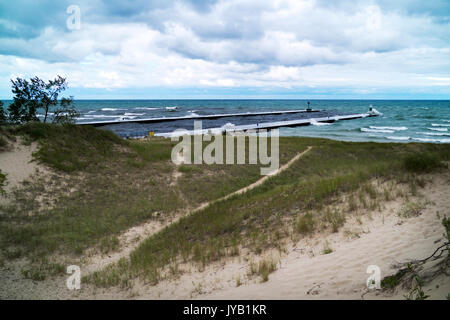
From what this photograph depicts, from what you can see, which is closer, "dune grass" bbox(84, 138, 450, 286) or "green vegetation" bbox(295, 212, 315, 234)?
"dune grass" bbox(84, 138, 450, 286)

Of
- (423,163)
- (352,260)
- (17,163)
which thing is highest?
(423,163)

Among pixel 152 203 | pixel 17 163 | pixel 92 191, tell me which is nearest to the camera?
pixel 152 203

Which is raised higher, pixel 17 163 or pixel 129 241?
pixel 17 163

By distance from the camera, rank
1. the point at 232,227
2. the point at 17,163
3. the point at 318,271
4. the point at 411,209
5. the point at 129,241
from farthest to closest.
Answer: the point at 17,163 → the point at 129,241 → the point at 232,227 → the point at 411,209 → the point at 318,271

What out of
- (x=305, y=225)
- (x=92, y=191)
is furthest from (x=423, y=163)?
(x=92, y=191)

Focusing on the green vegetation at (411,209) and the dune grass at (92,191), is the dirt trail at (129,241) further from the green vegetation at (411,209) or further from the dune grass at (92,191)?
the green vegetation at (411,209)

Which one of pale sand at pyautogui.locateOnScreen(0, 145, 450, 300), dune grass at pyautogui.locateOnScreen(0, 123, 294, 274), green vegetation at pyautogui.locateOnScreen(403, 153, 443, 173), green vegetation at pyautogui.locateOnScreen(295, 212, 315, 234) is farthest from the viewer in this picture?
green vegetation at pyautogui.locateOnScreen(403, 153, 443, 173)

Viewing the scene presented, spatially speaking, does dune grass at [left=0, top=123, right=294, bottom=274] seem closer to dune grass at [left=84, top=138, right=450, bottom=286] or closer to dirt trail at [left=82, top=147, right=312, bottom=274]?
dirt trail at [left=82, top=147, right=312, bottom=274]

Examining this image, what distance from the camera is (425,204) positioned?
26.9ft

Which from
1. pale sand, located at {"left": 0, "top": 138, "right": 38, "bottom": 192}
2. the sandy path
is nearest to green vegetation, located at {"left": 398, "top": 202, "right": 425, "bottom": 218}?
the sandy path

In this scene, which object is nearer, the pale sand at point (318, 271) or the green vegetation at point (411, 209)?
the pale sand at point (318, 271)

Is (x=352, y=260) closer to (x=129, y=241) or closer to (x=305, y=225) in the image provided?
(x=305, y=225)

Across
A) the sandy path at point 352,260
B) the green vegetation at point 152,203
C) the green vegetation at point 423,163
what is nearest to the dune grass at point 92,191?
the green vegetation at point 152,203

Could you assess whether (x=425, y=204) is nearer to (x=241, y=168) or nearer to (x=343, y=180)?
(x=343, y=180)
